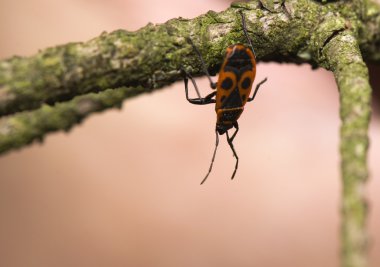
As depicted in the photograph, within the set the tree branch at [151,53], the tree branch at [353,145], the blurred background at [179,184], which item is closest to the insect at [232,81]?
the tree branch at [151,53]

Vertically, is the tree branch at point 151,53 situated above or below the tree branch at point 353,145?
above

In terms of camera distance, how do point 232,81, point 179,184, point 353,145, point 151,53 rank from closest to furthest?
point 353,145
point 151,53
point 232,81
point 179,184

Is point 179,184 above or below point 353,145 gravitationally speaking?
below

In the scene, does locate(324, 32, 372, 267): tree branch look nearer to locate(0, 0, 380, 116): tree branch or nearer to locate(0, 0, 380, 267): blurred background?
locate(0, 0, 380, 116): tree branch

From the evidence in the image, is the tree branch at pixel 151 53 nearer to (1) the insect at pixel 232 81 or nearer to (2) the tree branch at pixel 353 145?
(1) the insect at pixel 232 81

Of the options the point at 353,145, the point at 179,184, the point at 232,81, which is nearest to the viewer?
the point at 353,145

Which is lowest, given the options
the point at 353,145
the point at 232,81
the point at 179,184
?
the point at 179,184

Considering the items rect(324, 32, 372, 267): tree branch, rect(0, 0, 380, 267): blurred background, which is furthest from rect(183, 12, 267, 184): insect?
rect(0, 0, 380, 267): blurred background

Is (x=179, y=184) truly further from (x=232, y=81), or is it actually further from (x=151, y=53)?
(x=151, y=53)

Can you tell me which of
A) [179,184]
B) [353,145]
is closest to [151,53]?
[353,145]
